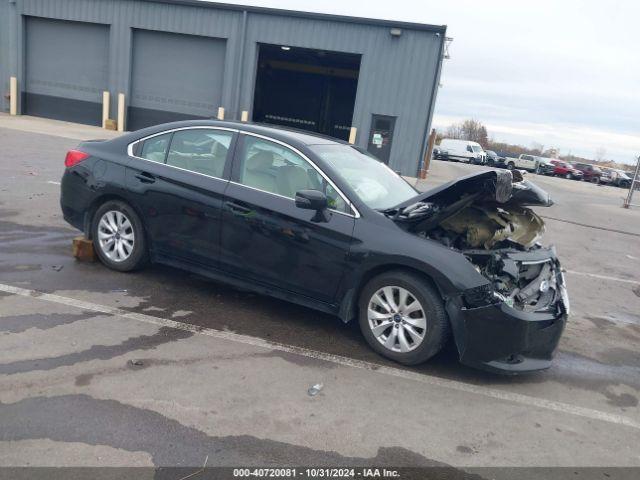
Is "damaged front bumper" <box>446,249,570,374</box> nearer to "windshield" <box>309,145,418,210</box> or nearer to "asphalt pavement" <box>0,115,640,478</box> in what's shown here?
"asphalt pavement" <box>0,115,640,478</box>

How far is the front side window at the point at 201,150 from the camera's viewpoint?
16.8 ft

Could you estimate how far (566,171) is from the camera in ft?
163

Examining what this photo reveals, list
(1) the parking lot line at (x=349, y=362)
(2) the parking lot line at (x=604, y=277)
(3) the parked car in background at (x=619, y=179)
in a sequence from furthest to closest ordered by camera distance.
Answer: (3) the parked car in background at (x=619, y=179) → (2) the parking lot line at (x=604, y=277) → (1) the parking lot line at (x=349, y=362)

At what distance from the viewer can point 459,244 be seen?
4.58m

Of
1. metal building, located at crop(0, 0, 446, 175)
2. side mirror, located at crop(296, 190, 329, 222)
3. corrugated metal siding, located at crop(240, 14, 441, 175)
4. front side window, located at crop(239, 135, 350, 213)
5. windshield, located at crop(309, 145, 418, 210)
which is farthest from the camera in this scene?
metal building, located at crop(0, 0, 446, 175)

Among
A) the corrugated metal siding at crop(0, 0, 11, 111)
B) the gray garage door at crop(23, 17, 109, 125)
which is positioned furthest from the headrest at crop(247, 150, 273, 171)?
the corrugated metal siding at crop(0, 0, 11, 111)

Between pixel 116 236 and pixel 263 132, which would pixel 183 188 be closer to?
pixel 263 132

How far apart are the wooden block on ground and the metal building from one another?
54.9 ft

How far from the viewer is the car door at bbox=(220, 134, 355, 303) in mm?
4535

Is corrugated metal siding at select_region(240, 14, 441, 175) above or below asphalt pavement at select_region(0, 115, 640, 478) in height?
above

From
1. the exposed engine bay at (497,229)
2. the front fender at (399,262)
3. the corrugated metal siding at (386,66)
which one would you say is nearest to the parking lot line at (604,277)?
the exposed engine bay at (497,229)

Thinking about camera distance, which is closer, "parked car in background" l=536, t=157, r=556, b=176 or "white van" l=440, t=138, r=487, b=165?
"white van" l=440, t=138, r=487, b=165

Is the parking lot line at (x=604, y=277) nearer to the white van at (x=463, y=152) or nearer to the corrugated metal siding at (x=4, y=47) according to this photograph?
the corrugated metal siding at (x=4, y=47)

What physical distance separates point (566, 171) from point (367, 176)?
49773mm
